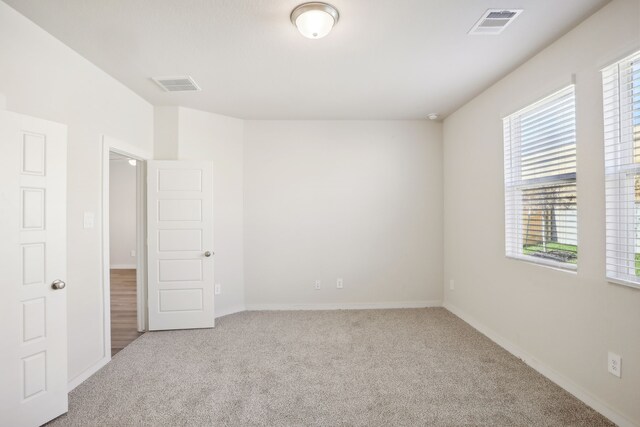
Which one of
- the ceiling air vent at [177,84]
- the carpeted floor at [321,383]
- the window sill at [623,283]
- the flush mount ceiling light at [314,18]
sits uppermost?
the ceiling air vent at [177,84]

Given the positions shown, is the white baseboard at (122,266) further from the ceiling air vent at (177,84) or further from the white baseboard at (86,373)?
the ceiling air vent at (177,84)

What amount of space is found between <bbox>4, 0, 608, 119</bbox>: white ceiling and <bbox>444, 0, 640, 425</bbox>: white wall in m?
0.19

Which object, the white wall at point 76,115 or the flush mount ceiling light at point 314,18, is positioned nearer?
the flush mount ceiling light at point 314,18

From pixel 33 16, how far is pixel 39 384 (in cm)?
236

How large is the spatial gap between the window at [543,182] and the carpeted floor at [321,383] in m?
1.02

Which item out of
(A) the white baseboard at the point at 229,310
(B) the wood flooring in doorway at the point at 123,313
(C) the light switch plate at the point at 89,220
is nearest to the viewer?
(C) the light switch plate at the point at 89,220

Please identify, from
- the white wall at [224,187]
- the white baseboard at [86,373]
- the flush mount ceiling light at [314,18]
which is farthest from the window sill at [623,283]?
the white baseboard at [86,373]

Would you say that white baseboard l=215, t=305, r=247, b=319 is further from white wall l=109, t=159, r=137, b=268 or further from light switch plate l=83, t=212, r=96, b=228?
white wall l=109, t=159, r=137, b=268

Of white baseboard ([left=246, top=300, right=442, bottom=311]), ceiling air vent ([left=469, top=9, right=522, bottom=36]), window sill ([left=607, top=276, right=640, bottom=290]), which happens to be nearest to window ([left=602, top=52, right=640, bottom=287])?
window sill ([left=607, top=276, right=640, bottom=290])

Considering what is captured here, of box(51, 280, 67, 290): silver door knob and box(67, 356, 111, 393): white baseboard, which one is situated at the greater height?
box(51, 280, 67, 290): silver door knob

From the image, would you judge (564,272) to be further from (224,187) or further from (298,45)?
(224,187)

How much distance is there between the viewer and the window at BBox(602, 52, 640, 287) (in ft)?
5.97

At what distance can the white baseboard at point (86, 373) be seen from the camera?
2375mm

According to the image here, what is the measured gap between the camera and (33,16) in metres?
2.00
